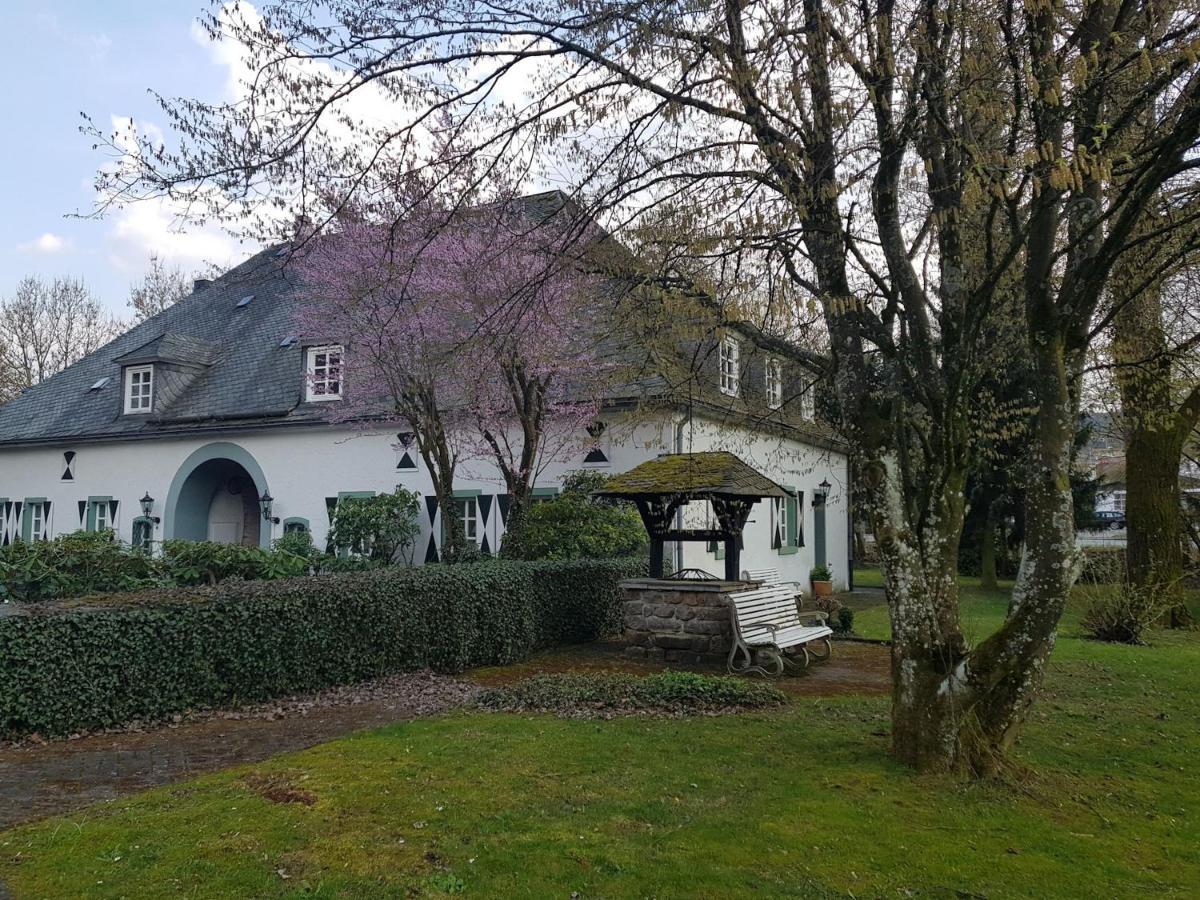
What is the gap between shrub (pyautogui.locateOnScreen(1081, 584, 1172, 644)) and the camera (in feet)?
41.7

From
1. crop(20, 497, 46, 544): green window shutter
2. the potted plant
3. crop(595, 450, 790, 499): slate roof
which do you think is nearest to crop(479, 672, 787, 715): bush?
crop(595, 450, 790, 499): slate roof

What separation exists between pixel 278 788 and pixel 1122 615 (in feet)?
39.1

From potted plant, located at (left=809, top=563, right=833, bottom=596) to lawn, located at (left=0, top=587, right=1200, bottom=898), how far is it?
13894mm

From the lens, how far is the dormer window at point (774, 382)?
8.94 meters

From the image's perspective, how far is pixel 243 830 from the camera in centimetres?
462

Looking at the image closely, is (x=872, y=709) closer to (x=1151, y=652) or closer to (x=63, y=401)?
(x=1151, y=652)

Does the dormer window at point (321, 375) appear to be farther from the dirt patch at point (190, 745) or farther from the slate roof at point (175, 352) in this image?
the dirt patch at point (190, 745)

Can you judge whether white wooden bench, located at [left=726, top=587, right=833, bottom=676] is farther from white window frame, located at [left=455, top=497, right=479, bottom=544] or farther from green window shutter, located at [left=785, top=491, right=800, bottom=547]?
green window shutter, located at [left=785, top=491, right=800, bottom=547]

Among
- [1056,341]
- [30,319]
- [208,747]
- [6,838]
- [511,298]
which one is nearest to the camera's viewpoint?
[6,838]

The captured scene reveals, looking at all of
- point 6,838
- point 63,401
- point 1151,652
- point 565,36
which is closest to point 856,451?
point 565,36

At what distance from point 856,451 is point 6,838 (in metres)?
5.34

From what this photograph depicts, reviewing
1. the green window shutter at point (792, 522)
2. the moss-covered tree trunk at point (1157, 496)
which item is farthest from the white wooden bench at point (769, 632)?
the green window shutter at point (792, 522)

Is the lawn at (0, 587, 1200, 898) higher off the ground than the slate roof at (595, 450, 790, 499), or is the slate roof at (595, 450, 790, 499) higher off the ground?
the slate roof at (595, 450, 790, 499)

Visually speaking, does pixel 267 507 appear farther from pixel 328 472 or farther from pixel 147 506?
pixel 147 506
